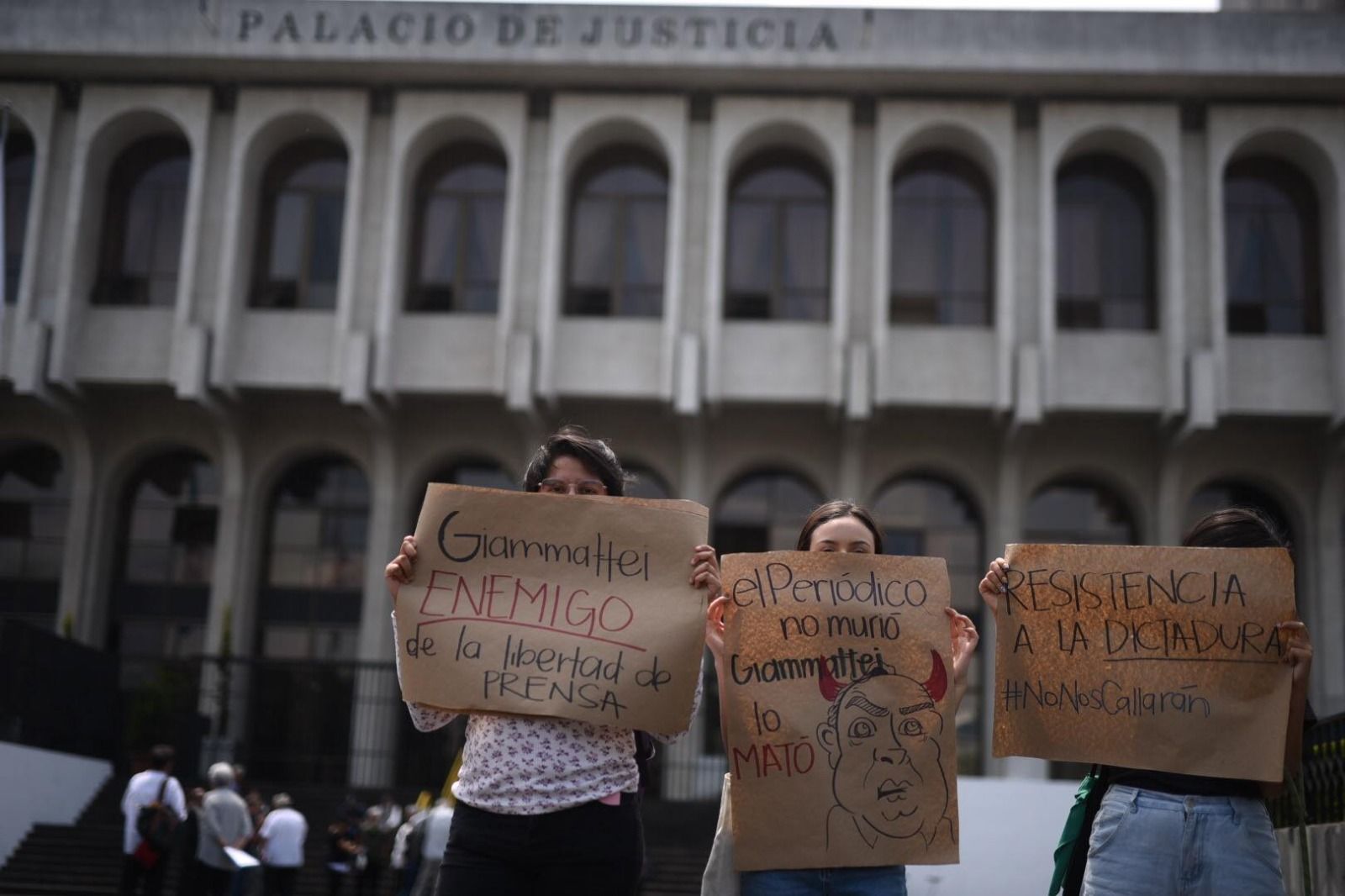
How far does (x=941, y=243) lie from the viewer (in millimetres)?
23859

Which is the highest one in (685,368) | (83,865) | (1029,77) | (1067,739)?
(1029,77)

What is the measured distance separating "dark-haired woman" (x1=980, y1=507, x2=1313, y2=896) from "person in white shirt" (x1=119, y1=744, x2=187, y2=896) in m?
10.9

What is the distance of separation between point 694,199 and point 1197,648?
1898 cm

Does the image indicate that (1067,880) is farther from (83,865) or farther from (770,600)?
(83,865)

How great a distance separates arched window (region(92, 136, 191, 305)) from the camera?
79.4 feet

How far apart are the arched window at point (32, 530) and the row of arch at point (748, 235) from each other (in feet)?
10.9

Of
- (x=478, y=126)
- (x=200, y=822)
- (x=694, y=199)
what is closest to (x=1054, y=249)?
(x=694, y=199)

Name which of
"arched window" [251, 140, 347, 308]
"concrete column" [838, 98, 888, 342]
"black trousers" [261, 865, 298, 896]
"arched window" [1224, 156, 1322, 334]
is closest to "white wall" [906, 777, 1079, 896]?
"black trousers" [261, 865, 298, 896]

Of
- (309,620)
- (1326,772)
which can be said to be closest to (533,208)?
(309,620)

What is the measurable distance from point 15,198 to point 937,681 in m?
23.9

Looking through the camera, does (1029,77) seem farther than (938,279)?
No

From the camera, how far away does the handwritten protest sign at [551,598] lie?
441 cm

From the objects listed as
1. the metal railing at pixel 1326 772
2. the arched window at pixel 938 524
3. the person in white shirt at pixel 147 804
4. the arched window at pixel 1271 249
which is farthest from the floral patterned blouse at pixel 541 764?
the arched window at pixel 1271 249

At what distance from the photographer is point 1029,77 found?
875 inches
